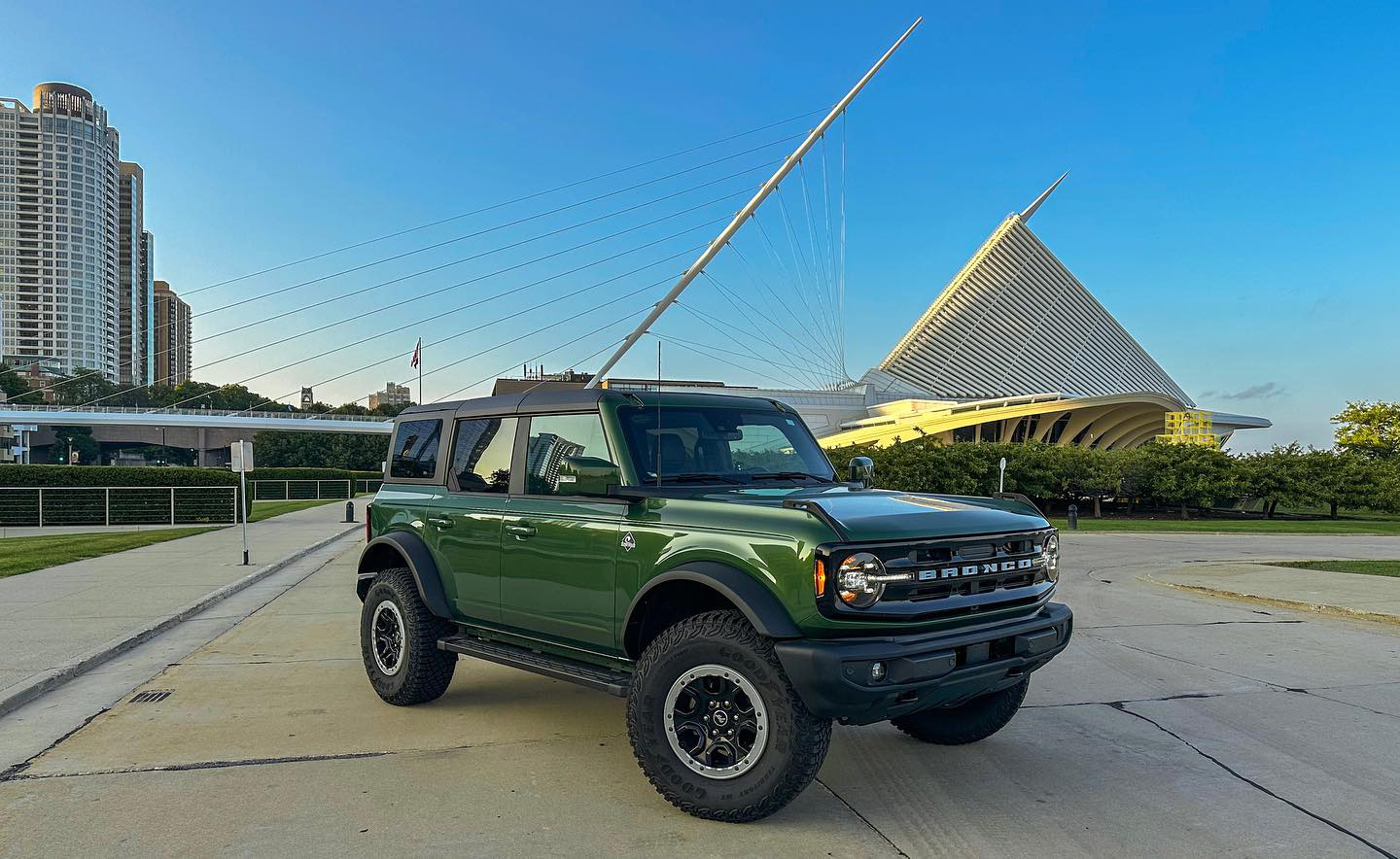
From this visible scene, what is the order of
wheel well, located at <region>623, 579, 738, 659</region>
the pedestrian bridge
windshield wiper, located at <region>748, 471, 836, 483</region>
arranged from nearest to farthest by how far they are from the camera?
wheel well, located at <region>623, 579, 738, 659</region>, windshield wiper, located at <region>748, 471, 836, 483</region>, the pedestrian bridge

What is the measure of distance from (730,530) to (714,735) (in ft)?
3.08

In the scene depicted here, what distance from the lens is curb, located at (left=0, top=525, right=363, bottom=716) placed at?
21.4 feet

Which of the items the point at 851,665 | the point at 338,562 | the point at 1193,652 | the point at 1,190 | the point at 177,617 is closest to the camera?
the point at 851,665

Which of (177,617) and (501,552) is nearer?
(501,552)

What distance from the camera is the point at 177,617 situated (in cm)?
1027

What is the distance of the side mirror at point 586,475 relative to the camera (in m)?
4.93

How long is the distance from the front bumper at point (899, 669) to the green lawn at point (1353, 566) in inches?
608

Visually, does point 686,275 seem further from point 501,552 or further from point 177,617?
point 501,552

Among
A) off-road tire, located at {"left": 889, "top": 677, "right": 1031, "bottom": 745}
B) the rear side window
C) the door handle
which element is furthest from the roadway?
the rear side window

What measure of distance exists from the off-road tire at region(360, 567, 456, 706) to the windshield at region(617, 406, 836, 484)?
6.92 ft

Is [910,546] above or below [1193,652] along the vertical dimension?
above

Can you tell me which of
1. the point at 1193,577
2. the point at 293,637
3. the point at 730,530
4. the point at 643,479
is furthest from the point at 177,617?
the point at 1193,577

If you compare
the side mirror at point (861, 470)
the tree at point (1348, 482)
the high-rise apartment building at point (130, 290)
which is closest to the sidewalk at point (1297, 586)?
the side mirror at point (861, 470)

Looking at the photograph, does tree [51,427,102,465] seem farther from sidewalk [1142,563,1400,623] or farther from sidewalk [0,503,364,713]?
sidewalk [1142,563,1400,623]
